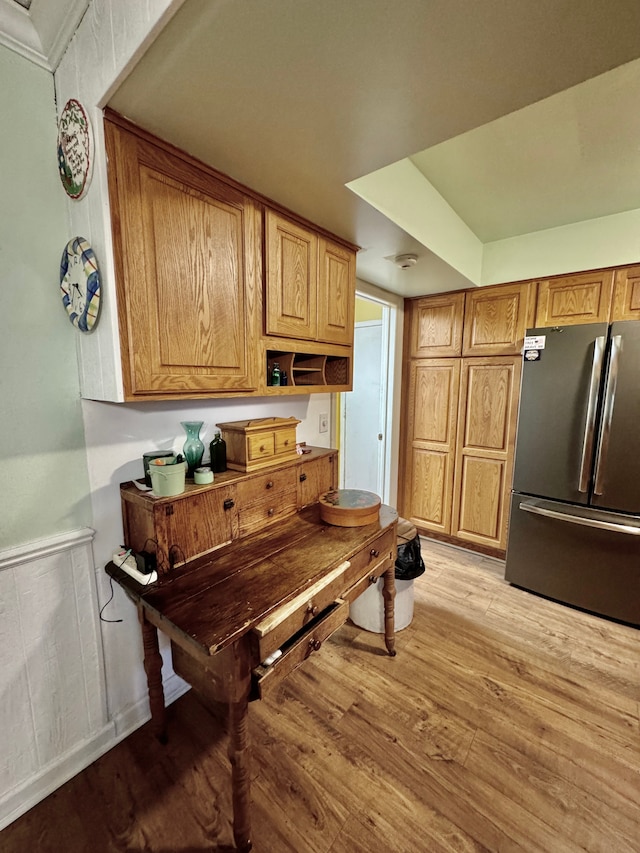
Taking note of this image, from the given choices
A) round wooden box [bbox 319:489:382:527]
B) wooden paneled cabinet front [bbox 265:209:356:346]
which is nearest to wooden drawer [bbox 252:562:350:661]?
round wooden box [bbox 319:489:382:527]

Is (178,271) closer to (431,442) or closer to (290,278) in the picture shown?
(290,278)

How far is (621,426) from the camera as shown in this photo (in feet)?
6.53

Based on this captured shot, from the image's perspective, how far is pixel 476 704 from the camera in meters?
1.61

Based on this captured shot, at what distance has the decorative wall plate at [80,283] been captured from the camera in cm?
104

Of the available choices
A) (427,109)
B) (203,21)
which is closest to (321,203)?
(427,109)

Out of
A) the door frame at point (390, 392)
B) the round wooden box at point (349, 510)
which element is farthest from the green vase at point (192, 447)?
the door frame at point (390, 392)

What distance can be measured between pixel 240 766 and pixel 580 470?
227 centimetres

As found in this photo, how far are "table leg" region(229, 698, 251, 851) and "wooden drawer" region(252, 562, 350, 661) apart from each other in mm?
158

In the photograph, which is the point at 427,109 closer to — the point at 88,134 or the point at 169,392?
the point at 88,134

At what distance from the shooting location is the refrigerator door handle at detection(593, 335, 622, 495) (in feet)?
6.47

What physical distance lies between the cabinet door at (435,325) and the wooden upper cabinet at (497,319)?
71 mm

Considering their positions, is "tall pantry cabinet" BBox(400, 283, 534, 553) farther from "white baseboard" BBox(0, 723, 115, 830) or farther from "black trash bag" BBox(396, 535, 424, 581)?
"white baseboard" BBox(0, 723, 115, 830)

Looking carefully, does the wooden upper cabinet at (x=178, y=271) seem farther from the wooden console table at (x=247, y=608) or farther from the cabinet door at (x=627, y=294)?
the cabinet door at (x=627, y=294)

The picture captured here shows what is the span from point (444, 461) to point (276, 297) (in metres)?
2.19
